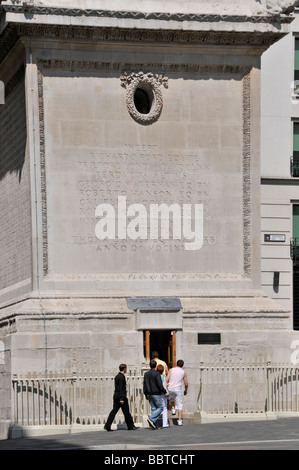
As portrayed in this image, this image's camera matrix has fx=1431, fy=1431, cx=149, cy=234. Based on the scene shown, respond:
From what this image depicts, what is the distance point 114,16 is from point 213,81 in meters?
3.53

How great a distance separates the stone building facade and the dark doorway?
4 cm

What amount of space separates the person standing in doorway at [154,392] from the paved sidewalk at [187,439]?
0.34 metres

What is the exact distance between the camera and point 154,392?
116 feet

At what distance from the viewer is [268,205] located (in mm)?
48375

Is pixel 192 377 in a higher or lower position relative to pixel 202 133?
lower

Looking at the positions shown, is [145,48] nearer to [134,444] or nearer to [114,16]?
[114,16]

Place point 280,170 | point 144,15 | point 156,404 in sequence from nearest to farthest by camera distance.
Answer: point 156,404 < point 144,15 < point 280,170

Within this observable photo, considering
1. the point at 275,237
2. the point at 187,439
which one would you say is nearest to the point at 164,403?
the point at 187,439

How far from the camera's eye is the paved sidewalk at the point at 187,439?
29.8 meters

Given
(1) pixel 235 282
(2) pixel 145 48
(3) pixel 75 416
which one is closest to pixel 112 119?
(2) pixel 145 48

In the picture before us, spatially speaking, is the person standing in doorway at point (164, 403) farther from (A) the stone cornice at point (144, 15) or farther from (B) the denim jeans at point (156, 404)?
(A) the stone cornice at point (144, 15)

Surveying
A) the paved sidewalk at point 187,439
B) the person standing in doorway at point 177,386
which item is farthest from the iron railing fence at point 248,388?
the paved sidewalk at point 187,439

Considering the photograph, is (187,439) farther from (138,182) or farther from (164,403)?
(138,182)

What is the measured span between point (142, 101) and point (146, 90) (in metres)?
0.40
